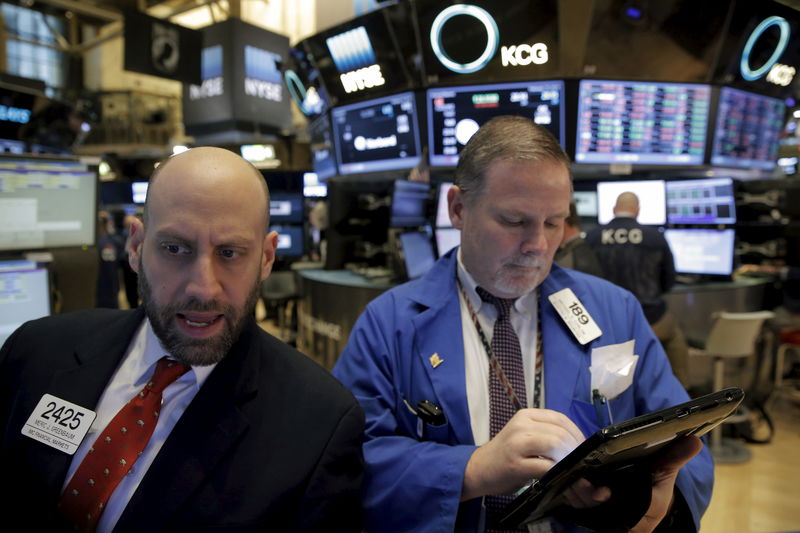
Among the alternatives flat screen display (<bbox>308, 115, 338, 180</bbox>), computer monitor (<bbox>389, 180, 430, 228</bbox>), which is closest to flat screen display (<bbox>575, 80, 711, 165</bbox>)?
computer monitor (<bbox>389, 180, 430, 228</bbox>)

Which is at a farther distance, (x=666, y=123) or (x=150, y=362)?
(x=666, y=123)

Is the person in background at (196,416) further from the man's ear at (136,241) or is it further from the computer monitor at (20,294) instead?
the computer monitor at (20,294)

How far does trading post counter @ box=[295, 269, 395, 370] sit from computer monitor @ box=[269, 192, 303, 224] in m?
1.83

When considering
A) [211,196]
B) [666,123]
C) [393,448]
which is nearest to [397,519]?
[393,448]

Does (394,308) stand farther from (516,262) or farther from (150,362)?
(150,362)

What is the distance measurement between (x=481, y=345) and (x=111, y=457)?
34.0 inches

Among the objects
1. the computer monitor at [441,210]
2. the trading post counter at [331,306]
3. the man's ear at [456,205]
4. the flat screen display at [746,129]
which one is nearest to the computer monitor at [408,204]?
the computer monitor at [441,210]

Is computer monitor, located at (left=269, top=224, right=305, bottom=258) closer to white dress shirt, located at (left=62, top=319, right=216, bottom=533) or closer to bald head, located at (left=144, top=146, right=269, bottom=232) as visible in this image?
white dress shirt, located at (left=62, top=319, right=216, bottom=533)

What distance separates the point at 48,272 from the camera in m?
2.43

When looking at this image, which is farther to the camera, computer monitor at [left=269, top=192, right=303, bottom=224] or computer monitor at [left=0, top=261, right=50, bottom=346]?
computer monitor at [left=269, top=192, right=303, bottom=224]

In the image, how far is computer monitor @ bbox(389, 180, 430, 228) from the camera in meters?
4.80

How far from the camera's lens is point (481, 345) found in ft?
4.49

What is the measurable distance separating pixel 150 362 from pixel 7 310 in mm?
1542

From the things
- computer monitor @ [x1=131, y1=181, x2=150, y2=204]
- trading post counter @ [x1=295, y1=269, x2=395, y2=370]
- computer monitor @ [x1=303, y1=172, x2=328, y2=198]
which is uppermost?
computer monitor @ [x1=303, y1=172, x2=328, y2=198]
